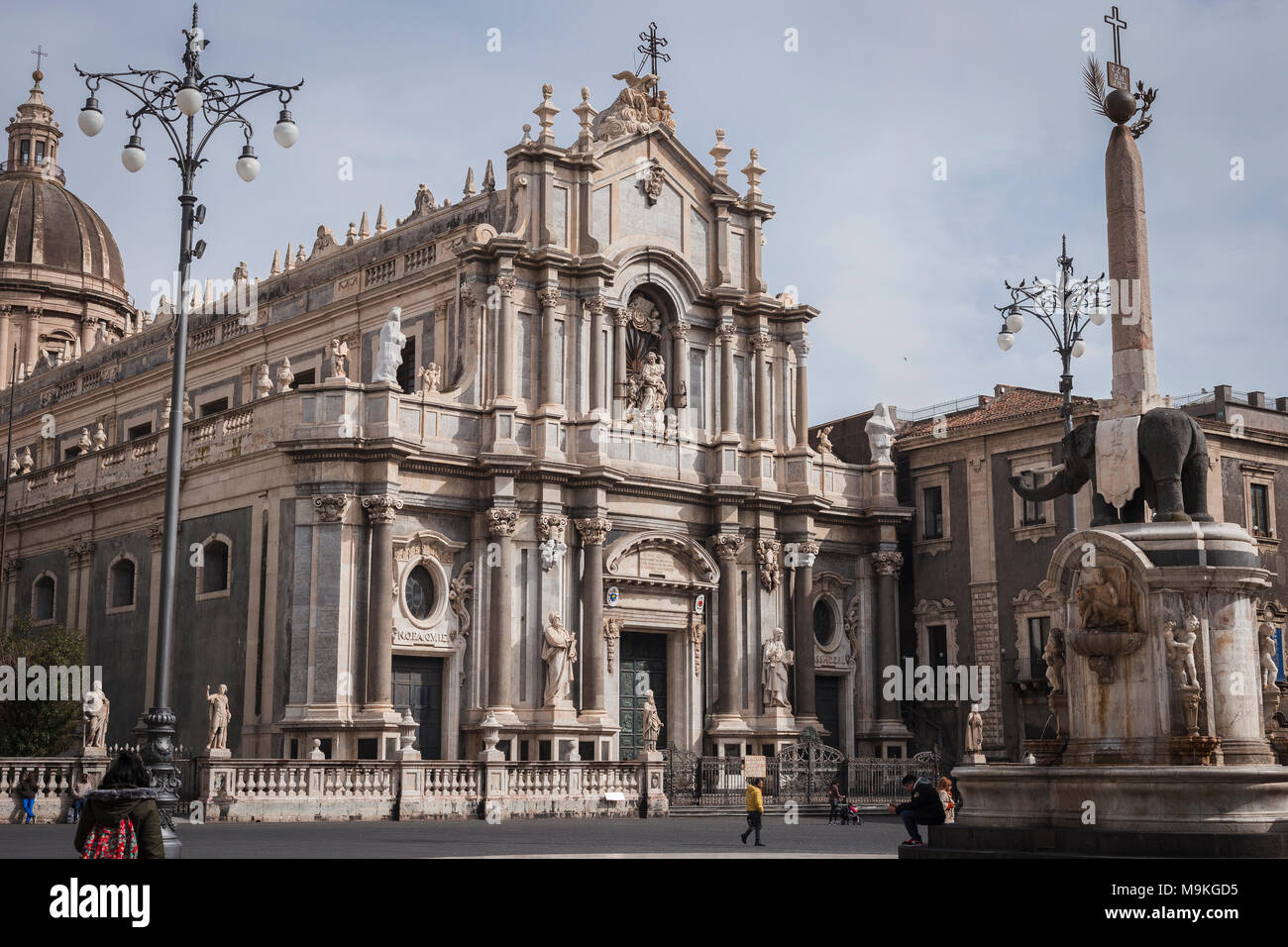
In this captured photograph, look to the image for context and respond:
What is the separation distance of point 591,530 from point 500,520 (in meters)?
2.60

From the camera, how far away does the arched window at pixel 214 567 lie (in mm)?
39156

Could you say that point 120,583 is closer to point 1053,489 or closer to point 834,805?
point 834,805

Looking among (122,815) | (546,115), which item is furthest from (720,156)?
(122,815)

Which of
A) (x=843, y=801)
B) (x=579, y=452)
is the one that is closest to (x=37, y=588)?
(x=579, y=452)

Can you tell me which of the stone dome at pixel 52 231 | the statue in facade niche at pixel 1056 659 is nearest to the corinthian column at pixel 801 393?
the statue in facade niche at pixel 1056 659

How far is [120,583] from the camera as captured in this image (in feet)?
144

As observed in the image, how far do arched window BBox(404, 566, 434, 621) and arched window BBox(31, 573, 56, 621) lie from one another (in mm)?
15224

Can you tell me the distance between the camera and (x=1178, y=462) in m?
17.0

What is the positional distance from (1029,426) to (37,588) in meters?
30.1

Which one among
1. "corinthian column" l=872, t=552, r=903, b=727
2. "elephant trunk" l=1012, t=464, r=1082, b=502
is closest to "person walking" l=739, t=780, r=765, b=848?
"elephant trunk" l=1012, t=464, r=1082, b=502

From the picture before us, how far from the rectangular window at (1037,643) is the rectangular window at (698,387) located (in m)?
10.6

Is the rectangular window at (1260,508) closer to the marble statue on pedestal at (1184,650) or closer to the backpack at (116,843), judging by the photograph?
the marble statue on pedestal at (1184,650)
